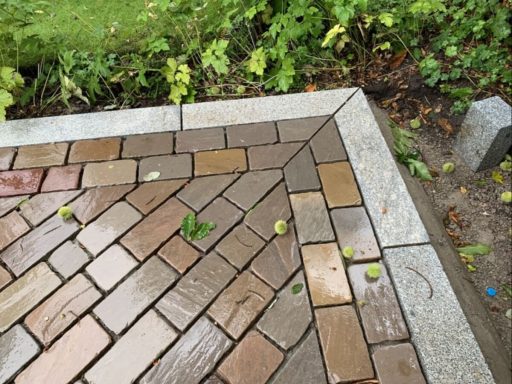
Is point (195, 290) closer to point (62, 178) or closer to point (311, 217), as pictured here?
point (311, 217)

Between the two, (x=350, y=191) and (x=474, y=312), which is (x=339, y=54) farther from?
(x=474, y=312)

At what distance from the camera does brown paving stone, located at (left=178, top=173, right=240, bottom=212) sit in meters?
2.15

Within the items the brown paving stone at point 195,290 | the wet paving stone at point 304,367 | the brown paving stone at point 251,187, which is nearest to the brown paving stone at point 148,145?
the brown paving stone at point 251,187

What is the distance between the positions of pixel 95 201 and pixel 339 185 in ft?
4.09

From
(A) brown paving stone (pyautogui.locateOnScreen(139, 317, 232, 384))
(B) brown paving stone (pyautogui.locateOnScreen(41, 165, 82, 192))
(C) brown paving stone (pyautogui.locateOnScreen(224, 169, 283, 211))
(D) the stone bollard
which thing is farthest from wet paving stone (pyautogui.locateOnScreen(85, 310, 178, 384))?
(D) the stone bollard

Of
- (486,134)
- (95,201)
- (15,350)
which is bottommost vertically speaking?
(15,350)

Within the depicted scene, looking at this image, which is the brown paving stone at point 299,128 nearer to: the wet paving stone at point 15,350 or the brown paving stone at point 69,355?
the brown paving stone at point 69,355

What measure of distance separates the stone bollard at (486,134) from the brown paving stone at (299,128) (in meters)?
0.78

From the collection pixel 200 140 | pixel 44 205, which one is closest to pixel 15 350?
pixel 44 205

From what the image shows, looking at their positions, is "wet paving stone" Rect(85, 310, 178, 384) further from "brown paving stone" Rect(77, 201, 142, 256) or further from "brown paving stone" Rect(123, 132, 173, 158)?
"brown paving stone" Rect(123, 132, 173, 158)

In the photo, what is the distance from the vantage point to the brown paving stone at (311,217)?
1970mm

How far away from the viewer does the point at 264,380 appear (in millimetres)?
1594

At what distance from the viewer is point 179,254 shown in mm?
1959

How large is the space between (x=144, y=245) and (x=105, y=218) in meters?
0.27
